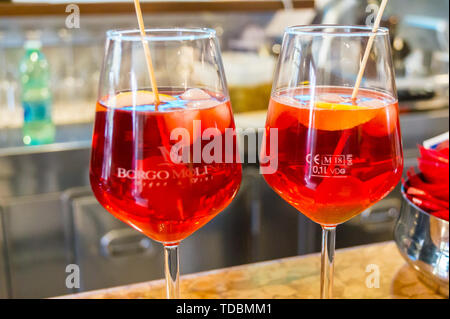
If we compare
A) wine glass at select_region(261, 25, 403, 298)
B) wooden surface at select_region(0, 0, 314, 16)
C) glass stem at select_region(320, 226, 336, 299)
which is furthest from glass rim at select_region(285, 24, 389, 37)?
wooden surface at select_region(0, 0, 314, 16)

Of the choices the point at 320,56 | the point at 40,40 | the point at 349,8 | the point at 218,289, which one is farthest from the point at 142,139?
the point at 349,8

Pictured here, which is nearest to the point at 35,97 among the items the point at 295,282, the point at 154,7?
the point at 154,7

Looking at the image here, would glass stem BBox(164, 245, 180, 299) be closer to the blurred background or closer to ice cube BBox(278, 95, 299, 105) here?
ice cube BBox(278, 95, 299, 105)

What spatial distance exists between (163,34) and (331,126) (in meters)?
0.19

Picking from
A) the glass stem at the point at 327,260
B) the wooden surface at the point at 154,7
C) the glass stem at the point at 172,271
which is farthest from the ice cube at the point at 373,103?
the wooden surface at the point at 154,7

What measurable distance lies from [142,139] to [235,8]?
5.61 feet

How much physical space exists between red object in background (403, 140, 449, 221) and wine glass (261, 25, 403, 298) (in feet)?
0.52

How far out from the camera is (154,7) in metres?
1.98

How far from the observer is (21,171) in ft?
5.53

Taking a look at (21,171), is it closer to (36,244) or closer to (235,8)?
(36,244)

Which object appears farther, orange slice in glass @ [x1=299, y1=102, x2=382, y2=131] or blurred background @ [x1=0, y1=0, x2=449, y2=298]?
blurred background @ [x1=0, y1=0, x2=449, y2=298]

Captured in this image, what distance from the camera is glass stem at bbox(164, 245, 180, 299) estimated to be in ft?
1.79

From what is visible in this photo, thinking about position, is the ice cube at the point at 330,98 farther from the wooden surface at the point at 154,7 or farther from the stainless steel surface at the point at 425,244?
the wooden surface at the point at 154,7

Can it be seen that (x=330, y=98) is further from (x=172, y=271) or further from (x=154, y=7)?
(x=154, y=7)
